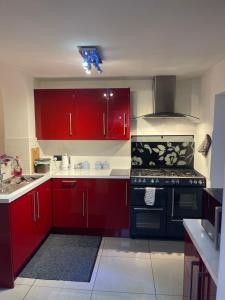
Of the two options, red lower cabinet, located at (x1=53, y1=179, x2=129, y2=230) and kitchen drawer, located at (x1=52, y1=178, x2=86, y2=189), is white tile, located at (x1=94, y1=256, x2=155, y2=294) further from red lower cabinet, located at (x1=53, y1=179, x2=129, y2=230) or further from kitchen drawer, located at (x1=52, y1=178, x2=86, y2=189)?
kitchen drawer, located at (x1=52, y1=178, x2=86, y2=189)

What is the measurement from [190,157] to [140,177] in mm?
1046

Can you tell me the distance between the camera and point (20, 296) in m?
2.22

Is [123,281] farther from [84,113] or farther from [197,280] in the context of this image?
[84,113]

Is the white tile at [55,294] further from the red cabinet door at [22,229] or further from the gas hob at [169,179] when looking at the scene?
the gas hob at [169,179]

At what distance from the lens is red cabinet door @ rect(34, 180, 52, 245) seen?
2936 mm

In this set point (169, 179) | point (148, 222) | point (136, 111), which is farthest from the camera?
point (136, 111)

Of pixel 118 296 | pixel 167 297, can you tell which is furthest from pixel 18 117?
pixel 167 297

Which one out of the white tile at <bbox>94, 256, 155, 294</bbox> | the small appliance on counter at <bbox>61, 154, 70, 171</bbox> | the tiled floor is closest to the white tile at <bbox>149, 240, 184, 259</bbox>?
the tiled floor

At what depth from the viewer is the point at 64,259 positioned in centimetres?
281

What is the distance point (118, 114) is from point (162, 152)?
970 millimetres

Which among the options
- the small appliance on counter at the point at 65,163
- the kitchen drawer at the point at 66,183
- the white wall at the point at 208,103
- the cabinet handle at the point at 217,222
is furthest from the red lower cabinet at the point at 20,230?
the white wall at the point at 208,103

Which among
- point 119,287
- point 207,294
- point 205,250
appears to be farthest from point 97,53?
point 119,287

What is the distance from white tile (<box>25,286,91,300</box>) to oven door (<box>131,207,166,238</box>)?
1233mm

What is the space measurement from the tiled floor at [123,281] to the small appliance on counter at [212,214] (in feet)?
3.48
